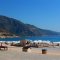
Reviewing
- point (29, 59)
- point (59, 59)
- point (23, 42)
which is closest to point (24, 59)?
point (29, 59)

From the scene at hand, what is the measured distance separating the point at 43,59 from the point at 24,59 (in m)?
1.29

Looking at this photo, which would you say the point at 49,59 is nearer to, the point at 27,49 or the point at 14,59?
the point at 14,59

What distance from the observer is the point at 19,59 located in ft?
46.9

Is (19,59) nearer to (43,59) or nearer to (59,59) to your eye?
(43,59)

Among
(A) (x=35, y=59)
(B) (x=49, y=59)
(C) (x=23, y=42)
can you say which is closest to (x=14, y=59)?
(A) (x=35, y=59)

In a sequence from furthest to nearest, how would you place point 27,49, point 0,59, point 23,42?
point 23,42, point 27,49, point 0,59

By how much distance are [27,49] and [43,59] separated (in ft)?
27.3

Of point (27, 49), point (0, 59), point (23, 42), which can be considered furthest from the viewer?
point (23, 42)

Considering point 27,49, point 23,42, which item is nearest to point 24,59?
point 27,49

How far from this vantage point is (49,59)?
1466cm

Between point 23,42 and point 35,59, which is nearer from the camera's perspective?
point 35,59

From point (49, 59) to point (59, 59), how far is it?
2.28 ft

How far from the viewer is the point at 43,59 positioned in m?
14.7

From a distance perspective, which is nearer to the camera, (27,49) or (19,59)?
(19,59)
